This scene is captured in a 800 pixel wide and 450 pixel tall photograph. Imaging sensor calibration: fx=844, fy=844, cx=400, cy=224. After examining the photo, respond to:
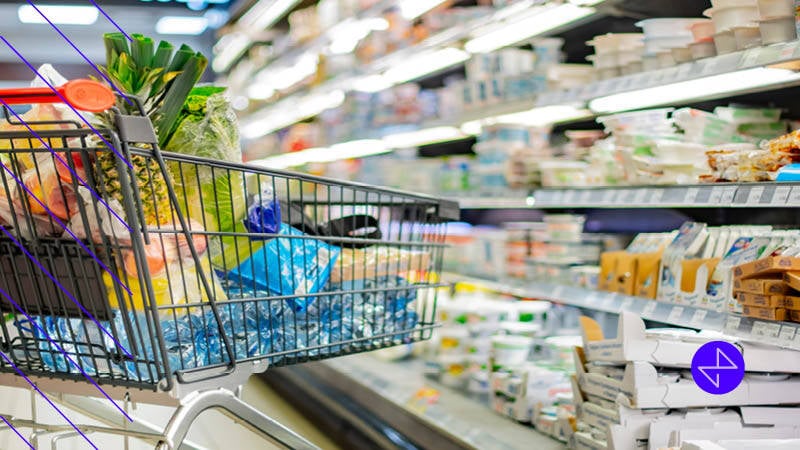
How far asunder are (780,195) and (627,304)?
62 centimetres

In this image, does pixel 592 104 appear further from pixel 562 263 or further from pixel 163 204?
pixel 163 204

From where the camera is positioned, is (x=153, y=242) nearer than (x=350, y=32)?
Yes

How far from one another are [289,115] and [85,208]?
4.78m

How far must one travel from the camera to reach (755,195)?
5.71 ft

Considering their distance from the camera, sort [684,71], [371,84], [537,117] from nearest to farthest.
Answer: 1. [684,71]
2. [537,117]
3. [371,84]

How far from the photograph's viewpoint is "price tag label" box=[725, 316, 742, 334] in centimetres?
172

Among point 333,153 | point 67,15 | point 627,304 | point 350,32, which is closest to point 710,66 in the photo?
point 627,304

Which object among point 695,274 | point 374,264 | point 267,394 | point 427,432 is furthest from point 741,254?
point 267,394

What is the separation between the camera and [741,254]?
6.12 ft

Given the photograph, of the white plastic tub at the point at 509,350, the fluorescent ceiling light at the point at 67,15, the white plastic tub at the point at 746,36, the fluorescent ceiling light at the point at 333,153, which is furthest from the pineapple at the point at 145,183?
the fluorescent ceiling light at the point at 67,15

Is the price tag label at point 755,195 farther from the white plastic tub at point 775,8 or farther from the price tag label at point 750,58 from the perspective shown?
the white plastic tub at point 775,8

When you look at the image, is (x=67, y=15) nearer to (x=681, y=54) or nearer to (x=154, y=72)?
(x=681, y=54)

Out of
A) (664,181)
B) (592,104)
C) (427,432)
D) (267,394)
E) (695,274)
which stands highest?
(592,104)

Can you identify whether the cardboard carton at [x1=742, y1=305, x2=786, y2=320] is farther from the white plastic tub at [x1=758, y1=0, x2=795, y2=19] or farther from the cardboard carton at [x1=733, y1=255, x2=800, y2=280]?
the white plastic tub at [x1=758, y1=0, x2=795, y2=19]
